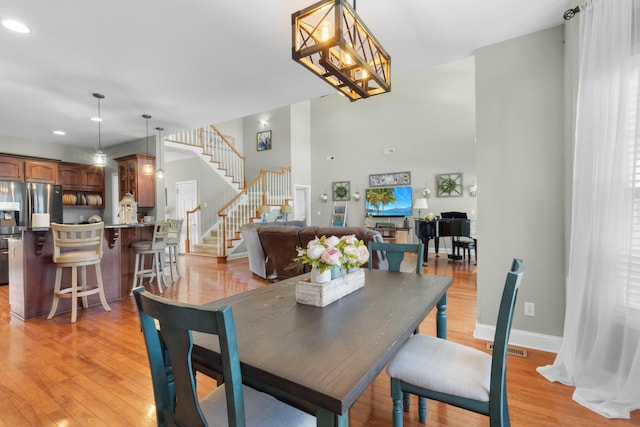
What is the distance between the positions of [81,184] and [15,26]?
4.82m

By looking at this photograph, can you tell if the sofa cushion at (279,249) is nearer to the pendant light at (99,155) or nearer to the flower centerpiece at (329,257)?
the pendant light at (99,155)

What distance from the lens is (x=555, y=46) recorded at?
2.44 metres

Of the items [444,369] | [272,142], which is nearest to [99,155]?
[444,369]

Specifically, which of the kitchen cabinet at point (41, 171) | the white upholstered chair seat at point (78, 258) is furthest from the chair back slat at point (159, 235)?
the kitchen cabinet at point (41, 171)

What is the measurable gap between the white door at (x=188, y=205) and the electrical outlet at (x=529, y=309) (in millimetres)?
7939

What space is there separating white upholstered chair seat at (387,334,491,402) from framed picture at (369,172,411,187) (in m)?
7.28

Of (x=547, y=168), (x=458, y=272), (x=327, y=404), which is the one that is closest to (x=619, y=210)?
(x=547, y=168)

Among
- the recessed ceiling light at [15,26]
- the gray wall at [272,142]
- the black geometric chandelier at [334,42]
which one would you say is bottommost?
the black geometric chandelier at [334,42]

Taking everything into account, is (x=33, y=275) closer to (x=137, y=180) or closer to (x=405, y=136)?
(x=137, y=180)

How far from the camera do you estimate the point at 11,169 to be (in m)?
5.38

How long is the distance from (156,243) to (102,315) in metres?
1.25

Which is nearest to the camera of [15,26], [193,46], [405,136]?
[15,26]

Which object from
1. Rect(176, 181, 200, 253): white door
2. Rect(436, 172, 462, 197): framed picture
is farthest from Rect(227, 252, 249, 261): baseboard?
Rect(436, 172, 462, 197): framed picture

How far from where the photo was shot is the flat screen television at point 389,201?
27.3 feet
